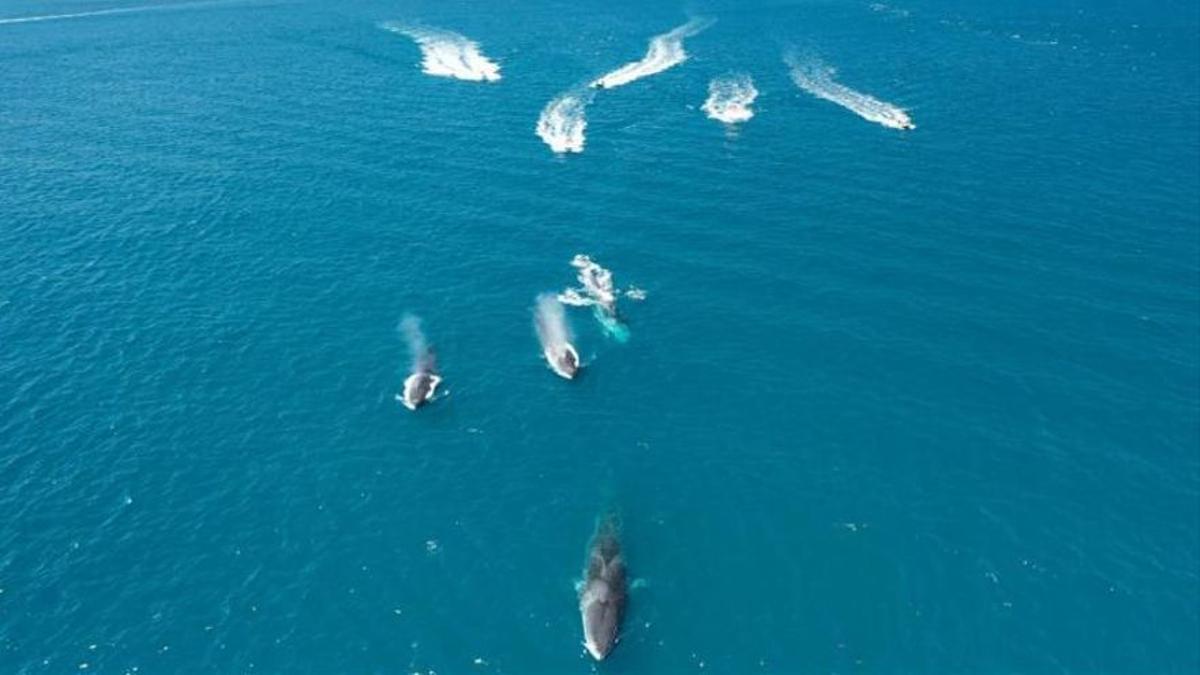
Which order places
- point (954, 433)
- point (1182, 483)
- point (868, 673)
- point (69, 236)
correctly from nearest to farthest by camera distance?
point (868, 673)
point (1182, 483)
point (954, 433)
point (69, 236)

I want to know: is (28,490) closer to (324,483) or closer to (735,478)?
(324,483)

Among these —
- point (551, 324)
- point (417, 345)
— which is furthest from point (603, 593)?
point (417, 345)

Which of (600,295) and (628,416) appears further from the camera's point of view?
(600,295)

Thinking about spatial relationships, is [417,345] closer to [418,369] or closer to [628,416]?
[418,369]

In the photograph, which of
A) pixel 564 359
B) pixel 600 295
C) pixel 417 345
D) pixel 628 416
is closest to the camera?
pixel 628 416

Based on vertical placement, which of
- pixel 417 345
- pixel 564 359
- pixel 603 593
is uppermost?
pixel 564 359

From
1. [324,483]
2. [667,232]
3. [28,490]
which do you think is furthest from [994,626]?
[28,490]

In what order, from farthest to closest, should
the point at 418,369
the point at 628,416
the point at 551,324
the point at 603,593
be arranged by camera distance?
the point at 551,324 < the point at 418,369 < the point at 628,416 < the point at 603,593
